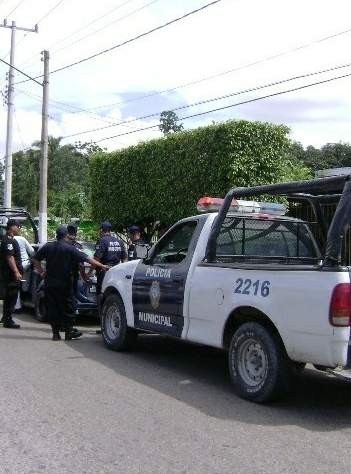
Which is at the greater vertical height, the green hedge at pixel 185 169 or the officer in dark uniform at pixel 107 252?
the green hedge at pixel 185 169

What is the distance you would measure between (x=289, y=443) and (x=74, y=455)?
161 centimetres

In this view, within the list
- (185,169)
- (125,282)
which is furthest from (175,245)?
(185,169)

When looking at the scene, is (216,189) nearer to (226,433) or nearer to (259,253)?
(259,253)

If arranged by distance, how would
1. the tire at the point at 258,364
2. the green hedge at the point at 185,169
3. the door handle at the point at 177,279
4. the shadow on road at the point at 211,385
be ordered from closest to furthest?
the shadow on road at the point at 211,385, the tire at the point at 258,364, the door handle at the point at 177,279, the green hedge at the point at 185,169

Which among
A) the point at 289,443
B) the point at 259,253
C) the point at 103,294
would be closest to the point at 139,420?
the point at 289,443

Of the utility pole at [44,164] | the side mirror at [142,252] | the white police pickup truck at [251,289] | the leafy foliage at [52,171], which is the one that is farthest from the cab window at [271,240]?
the leafy foliage at [52,171]

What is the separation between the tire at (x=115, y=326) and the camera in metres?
8.26

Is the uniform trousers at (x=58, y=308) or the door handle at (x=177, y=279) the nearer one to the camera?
the door handle at (x=177, y=279)

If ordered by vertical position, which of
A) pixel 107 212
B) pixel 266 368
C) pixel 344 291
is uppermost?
pixel 107 212

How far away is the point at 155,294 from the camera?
748 cm

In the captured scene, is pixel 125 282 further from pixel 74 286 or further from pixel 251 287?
pixel 251 287

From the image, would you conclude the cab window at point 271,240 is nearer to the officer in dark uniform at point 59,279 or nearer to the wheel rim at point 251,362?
the wheel rim at point 251,362

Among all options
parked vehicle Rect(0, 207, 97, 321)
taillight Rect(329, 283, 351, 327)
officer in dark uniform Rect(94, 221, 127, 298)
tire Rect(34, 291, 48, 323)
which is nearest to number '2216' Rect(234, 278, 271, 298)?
taillight Rect(329, 283, 351, 327)

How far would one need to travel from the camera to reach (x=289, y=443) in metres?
4.76
